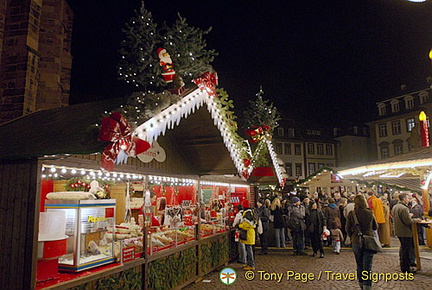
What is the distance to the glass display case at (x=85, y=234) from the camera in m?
5.18

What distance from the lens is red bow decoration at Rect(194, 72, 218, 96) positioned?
19.8 ft

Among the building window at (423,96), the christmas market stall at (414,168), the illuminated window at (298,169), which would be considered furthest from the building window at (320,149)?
the christmas market stall at (414,168)

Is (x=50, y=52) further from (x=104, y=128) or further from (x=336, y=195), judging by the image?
(x=336, y=195)

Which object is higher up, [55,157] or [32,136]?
[32,136]

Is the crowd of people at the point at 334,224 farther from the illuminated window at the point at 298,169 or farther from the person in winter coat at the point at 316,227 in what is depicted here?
the illuminated window at the point at 298,169

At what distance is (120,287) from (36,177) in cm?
261

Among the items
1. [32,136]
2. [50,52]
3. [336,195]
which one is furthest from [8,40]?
[336,195]

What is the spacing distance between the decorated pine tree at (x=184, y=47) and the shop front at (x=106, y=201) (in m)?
0.51

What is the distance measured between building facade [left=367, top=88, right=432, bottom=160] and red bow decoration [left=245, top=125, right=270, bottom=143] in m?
37.1

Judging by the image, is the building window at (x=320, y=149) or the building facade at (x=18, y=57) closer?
the building facade at (x=18, y=57)

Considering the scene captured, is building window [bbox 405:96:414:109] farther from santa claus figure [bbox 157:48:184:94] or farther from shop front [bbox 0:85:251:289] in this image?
santa claus figure [bbox 157:48:184:94]

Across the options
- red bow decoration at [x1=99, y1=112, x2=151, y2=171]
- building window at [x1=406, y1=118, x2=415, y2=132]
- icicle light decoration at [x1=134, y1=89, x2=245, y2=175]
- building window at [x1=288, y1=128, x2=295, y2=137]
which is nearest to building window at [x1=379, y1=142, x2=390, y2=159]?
building window at [x1=406, y1=118, x2=415, y2=132]

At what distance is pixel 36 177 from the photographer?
442 centimetres

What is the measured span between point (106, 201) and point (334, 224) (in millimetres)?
9114
